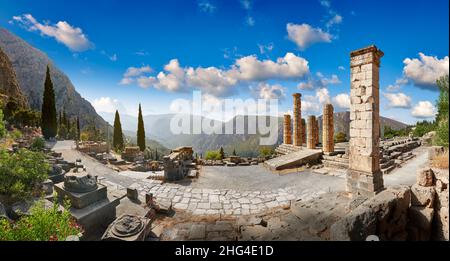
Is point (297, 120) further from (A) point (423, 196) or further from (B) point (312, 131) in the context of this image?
(A) point (423, 196)

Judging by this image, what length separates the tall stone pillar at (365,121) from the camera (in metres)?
5.23

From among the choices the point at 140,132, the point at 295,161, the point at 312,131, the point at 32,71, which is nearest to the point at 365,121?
the point at 295,161

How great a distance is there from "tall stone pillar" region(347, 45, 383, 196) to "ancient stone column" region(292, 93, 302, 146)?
887 centimetres

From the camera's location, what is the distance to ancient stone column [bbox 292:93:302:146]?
14398 millimetres

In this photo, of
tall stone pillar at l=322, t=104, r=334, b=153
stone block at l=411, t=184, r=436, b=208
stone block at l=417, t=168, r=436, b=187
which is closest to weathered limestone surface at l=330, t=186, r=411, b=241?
stone block at l=411, t=184, r=436, b=208

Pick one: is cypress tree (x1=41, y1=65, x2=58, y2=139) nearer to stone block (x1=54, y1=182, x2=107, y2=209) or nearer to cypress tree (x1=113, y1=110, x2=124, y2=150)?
cypress tree (x1=113, y1=110, x2=124, y2=150)

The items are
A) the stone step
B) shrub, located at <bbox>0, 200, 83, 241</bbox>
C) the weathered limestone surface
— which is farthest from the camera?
the stone step

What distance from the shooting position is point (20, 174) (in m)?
4.33

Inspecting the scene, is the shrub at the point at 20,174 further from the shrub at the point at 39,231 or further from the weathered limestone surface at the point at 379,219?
the weathered limestone surface at the point at 379,219

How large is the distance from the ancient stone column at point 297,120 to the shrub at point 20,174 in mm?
13729

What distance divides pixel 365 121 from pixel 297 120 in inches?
361

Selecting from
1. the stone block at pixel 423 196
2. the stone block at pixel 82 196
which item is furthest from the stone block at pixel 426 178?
the stone block at pixel 82 196
